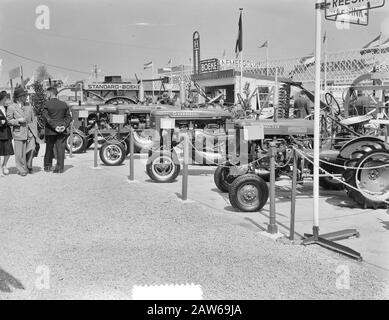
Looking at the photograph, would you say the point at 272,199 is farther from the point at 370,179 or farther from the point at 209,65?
the point at 209,65

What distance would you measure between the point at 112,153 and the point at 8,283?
22.6 feet

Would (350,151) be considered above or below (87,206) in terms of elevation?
above

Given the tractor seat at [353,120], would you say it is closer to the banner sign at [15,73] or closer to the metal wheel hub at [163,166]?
the metal wheel hub at [163,166]

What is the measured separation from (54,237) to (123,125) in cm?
711

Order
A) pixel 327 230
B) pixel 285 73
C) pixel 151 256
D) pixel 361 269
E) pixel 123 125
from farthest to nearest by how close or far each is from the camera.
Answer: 1. pixel 285 73
2. pixel 123 125
3. pixel 327 230
4. pixel 151 256
5. pixel 361 269

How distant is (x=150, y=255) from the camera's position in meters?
4.45

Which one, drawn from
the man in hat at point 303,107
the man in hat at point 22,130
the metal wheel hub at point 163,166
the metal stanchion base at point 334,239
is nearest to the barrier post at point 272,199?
the metal stanchion base at point 334,239

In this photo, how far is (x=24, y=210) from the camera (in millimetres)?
6293

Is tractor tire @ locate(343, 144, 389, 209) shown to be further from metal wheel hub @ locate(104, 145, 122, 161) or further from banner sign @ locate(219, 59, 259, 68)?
banner sign @ locate(219, 59, 259, 68)

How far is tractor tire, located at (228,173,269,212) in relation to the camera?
6191 mm

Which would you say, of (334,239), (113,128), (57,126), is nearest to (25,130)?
(57,126)

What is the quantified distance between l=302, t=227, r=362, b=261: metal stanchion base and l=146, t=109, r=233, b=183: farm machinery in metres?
3.63

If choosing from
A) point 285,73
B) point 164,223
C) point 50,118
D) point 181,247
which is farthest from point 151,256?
point 285,73
